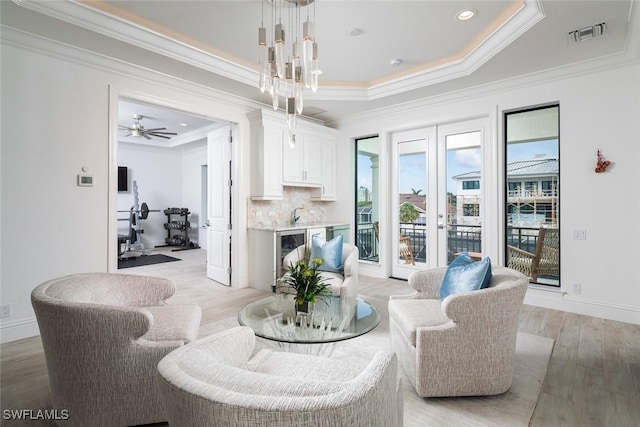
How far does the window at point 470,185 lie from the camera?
14.7 feet

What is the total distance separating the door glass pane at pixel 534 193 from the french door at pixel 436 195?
0.37 metres

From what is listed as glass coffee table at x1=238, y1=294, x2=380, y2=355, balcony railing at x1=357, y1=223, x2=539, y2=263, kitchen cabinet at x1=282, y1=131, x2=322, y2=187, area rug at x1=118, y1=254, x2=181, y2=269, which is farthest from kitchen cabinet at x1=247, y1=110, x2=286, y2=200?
area rug at x1=118, y1=254, x2=181, y2=269

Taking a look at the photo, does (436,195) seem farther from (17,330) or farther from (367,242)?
(17,330)

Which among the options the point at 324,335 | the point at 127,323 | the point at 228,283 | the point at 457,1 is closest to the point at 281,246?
the point at 228,283

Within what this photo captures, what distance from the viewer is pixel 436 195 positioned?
4.84m

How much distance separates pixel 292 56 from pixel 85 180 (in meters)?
2.41

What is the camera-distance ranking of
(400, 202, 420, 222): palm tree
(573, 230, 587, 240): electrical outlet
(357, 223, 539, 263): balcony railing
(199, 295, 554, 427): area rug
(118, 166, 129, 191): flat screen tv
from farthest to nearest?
(118, 166, 129, 191): flat screen tv
(400, 202, 420, 222): palm tree
(357, 223, 539, 263): balcony railing
(573, 230, 587, 240): electrical outlet
(199, 295, 554, 427): area rug

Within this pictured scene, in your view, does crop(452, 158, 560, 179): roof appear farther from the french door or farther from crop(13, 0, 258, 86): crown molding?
crop(13, 0, 258, 86): crown molding

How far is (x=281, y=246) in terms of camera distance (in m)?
4.54

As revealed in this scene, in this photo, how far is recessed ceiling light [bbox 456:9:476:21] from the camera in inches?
113

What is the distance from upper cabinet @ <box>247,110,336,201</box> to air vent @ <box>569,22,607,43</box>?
345cm

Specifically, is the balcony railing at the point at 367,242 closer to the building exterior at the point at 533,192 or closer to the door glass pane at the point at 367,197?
the door glass pane at the point at 367,197

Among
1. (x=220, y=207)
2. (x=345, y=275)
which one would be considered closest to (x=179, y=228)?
(x=220, y=207)

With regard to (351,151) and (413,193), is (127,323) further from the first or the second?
(351,151)
